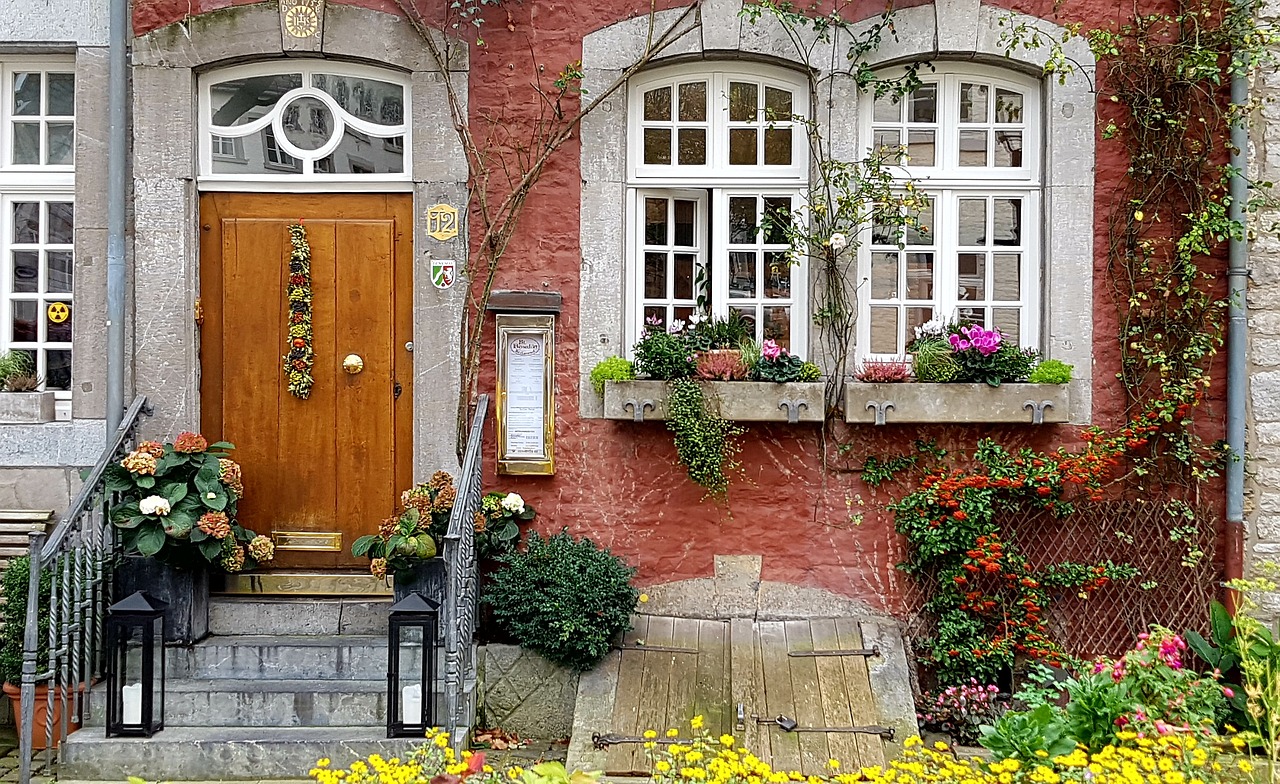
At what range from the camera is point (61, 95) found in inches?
258

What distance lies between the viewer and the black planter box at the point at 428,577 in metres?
5.72

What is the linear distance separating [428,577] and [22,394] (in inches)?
99.8

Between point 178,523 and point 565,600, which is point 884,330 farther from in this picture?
point 178,523

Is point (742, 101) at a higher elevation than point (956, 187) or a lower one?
higher

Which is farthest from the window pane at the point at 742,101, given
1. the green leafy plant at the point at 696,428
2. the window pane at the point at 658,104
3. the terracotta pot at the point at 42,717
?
the terracotta pot at the point at 42,717

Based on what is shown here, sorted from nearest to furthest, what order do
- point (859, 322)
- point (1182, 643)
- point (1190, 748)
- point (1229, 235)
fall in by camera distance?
point (1190, 748), point (1182, 643), point (1229, 235), point (859, 322)

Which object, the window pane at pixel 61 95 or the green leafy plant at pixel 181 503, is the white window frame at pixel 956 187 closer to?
the green leafy plant at pixel 181 503

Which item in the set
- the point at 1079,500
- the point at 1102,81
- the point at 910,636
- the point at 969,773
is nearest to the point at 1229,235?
the point at 1102,81

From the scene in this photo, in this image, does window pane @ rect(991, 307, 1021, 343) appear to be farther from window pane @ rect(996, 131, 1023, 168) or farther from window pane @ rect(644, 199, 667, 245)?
window pane @ rect(644, 199, 667, 245)

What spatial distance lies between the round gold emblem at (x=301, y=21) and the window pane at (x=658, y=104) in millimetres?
1812

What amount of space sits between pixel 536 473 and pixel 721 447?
101cm

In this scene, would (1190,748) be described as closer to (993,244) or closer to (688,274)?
(993,244)

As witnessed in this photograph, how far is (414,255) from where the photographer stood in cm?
630

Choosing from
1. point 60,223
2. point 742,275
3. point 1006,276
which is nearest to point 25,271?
point 60,223
